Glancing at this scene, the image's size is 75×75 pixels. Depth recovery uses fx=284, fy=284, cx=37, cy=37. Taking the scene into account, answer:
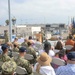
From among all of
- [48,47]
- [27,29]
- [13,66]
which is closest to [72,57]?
[13,66]

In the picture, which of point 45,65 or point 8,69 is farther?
point 45,65

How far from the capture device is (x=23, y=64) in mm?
7691

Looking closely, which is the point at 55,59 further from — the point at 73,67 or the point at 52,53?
the point at 73,67

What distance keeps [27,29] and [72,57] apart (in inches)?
2138

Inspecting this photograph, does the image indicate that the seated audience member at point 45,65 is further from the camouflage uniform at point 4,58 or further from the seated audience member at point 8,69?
the camouflage uniform at point 4,58

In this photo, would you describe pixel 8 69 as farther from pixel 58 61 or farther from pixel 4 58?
pixel 4 58

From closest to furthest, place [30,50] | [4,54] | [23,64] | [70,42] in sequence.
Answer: [23,64]
[4,54]
[30,50]
[70,42]

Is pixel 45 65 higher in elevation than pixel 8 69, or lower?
lower

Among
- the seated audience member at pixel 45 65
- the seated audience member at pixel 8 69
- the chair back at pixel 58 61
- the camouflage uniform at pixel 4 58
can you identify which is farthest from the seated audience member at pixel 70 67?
the camouflage uniform at pixel 4 58

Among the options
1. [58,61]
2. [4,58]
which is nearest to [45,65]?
[58,61]

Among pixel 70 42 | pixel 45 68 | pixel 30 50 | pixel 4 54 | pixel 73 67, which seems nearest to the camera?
pixel 73 67

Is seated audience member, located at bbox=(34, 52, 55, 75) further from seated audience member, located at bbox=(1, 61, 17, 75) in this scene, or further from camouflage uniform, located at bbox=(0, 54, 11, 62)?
camouflage uniform, located at bbox=(0, 54, 11, 62)

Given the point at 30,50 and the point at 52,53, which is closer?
the point at 52,53

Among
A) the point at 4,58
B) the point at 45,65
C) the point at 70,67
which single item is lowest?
the point at 4,58
